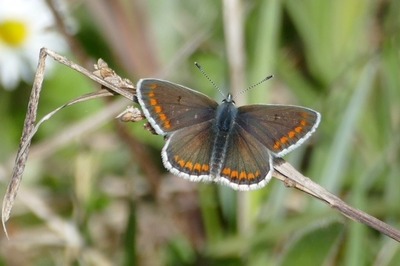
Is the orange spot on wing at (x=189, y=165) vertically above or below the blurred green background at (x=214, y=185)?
below

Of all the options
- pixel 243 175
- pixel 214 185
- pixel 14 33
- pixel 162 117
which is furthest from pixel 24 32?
pixel 243 175

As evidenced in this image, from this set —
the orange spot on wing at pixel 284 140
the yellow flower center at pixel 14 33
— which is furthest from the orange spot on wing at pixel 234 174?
the yellow flower center at pixel 14 33

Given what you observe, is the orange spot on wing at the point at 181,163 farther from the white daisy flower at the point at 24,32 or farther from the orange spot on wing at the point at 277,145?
the white daisy flower at the point at 24,32

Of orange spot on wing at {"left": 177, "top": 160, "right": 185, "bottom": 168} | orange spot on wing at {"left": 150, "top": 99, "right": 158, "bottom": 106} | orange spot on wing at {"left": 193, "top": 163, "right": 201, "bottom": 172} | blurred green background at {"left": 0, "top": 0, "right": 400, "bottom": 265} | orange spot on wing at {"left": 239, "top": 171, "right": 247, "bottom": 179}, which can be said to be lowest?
orange spot on wing at {"left": 239, "top": 171, "right": 247, "bottom": 179}

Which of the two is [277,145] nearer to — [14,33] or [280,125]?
[280,125]

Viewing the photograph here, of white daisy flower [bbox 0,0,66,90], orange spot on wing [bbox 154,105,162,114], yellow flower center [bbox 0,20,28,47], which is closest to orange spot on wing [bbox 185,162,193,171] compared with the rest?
orange spot on wing [bbox 154,105,162,114]

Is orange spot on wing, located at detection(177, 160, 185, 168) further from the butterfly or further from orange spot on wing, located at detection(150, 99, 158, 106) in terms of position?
orange spot on wing, located at detection(150, 99, 158, 106)
